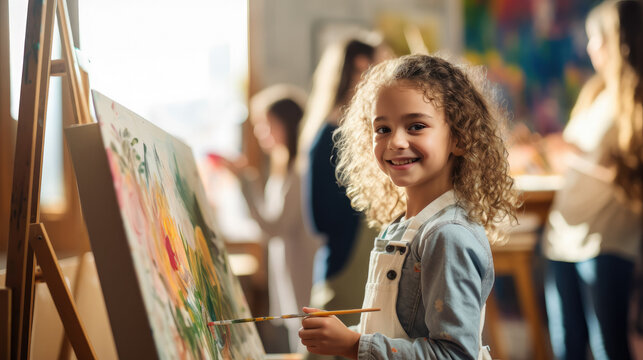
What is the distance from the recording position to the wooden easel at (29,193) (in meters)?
0.68

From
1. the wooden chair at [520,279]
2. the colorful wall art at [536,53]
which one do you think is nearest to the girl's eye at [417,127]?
the wooden chair at [520,279]

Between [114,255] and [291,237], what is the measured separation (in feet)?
4.83

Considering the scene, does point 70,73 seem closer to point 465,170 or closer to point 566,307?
point 465,170

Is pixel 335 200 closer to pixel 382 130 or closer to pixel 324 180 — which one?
pixel 324 180

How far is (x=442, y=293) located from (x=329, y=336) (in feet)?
0.49

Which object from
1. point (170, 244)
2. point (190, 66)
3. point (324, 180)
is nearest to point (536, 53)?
point (190, 66)

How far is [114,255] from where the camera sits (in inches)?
22.0

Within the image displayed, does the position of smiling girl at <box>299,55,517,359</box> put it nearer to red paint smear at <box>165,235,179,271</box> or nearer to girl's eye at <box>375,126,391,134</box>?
girl's eye at <box>375,126,391,134</box>

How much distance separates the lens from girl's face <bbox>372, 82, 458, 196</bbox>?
749 mm

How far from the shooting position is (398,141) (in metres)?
0.74

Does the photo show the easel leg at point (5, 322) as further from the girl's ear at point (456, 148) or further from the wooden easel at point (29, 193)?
the girl's ear at point (456, 148)

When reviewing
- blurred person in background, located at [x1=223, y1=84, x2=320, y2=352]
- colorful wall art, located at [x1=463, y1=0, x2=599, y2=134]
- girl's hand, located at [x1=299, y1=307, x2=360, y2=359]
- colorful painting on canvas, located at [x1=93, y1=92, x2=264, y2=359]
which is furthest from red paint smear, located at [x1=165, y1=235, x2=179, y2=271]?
colorful wall art, located at [x1=463, y1=0, x2=599, y2=134]

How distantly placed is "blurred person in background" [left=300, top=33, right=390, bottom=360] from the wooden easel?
67 cm

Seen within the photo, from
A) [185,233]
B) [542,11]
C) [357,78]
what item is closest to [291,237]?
[357,78]
